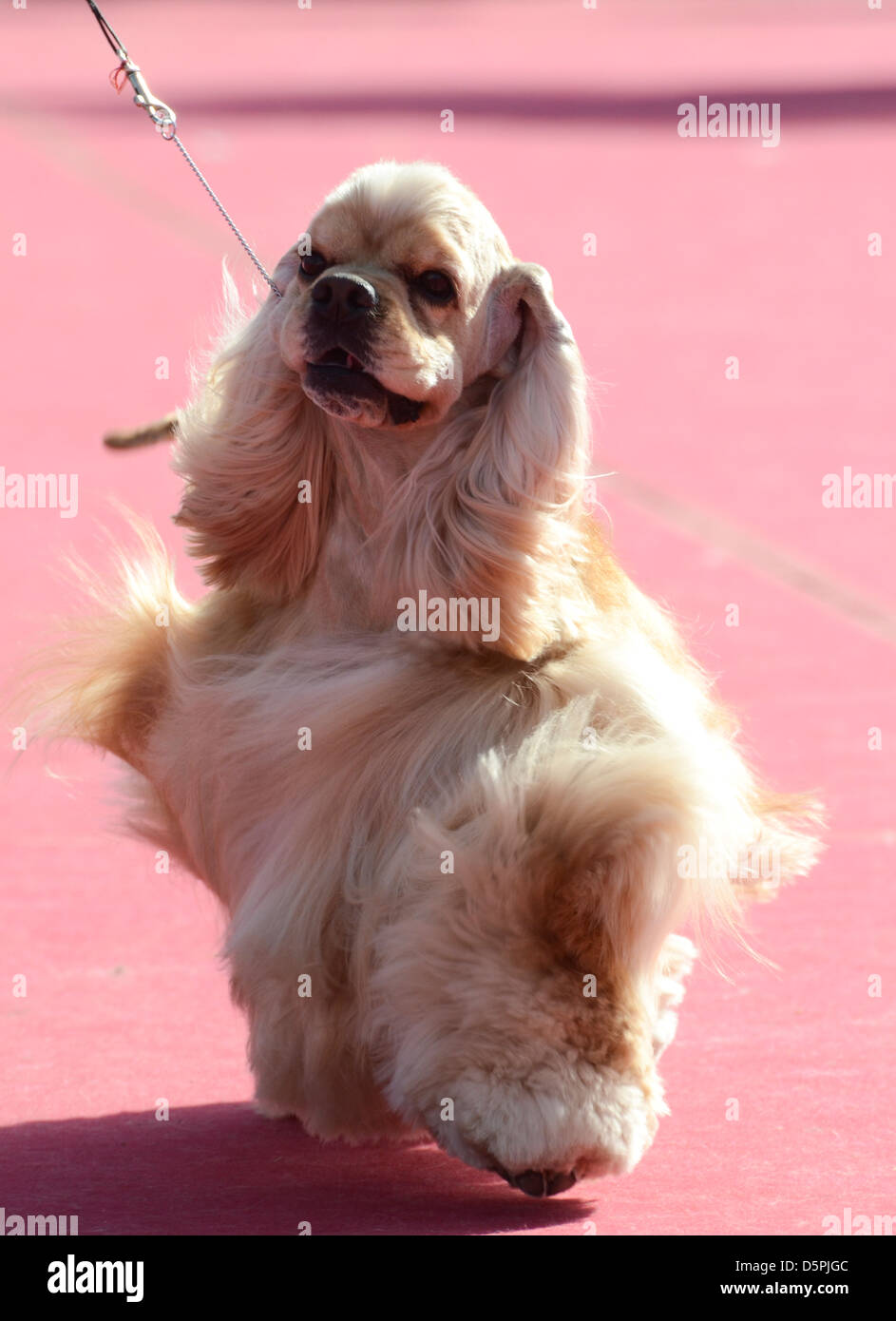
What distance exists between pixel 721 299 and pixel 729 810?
11.5m

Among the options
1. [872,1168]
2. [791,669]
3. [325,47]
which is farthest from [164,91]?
[872,1168]

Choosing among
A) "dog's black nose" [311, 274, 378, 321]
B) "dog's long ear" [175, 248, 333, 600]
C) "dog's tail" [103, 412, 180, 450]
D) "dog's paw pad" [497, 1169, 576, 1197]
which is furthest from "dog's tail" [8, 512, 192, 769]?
"dog's paw pad" [497, 1169, 576, 1197]

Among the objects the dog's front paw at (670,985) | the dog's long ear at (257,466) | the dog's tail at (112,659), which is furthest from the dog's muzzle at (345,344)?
the dog's front paw at (670,985)

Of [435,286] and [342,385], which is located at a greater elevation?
[435,286]

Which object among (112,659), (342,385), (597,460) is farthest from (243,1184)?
(597,460)

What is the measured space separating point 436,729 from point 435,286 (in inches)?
31.8

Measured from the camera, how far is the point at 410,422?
3717mm

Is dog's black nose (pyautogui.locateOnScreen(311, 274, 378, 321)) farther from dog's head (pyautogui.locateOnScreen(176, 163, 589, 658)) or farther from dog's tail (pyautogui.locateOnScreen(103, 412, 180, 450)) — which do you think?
dog's tail (pyautogui.locateOnScreen(103, 412, 180, 450))

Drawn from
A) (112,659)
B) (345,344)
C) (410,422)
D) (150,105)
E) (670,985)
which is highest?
(150,105)

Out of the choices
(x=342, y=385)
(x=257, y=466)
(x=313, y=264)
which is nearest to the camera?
(x=342, y=385)

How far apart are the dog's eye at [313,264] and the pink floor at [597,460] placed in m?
0.84

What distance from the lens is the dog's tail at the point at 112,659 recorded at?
14.3 feet

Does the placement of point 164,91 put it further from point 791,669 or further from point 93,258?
point 791,669

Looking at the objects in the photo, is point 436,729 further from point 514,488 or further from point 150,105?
point 150,105
